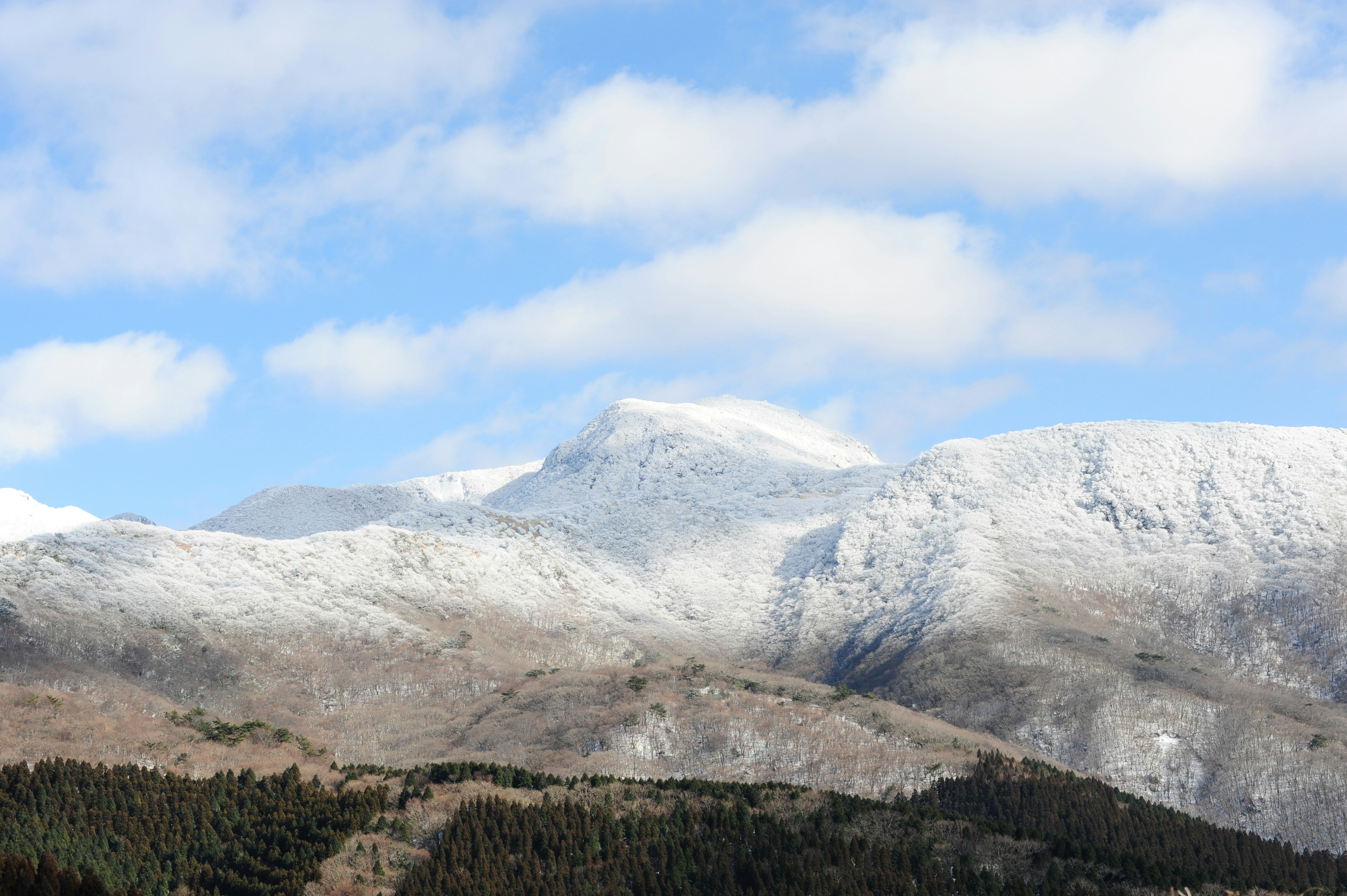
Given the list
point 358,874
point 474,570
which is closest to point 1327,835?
point 358,874

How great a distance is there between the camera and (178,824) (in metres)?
55.5

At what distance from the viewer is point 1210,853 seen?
232 feet

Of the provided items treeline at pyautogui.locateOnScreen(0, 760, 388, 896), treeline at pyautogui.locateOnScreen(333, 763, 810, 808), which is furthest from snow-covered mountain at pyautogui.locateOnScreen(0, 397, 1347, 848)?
treeline at pyautogui.locateOnScreen(0, 760, 388, 896)

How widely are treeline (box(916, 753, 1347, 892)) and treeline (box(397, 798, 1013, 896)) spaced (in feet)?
30.2

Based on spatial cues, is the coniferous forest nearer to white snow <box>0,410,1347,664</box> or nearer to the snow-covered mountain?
the snow-covered mountain

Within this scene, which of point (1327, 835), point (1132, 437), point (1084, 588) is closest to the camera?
point (1327, 835)

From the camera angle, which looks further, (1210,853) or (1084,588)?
(1084,588)

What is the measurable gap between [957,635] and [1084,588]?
24102 millimetres

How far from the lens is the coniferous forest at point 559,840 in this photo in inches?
2079

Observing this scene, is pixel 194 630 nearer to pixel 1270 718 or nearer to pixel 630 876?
pixel 630 876

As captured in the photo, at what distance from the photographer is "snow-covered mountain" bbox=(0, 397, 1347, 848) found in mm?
100312

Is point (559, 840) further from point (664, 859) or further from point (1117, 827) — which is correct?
point (1117, 827)

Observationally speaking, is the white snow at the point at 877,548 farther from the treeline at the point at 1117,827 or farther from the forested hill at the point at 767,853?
the forested hill at the point at 767,853

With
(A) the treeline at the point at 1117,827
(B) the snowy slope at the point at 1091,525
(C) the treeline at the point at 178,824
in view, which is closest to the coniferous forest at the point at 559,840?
(C) the treeline at the point at 178,824
